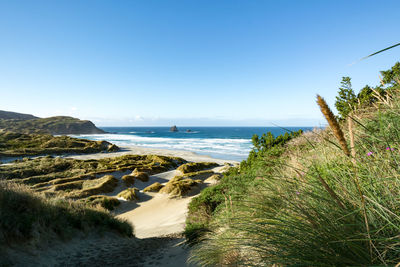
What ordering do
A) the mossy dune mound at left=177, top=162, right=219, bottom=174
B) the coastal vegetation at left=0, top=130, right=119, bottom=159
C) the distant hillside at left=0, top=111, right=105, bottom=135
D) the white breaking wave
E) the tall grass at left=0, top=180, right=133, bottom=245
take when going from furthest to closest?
the distant hillside at left=0, top=111, right=105, bottom=135 < the white breaking wave < the coastal vegetation at left=0, top=130, right=119, bottom=159 < the mossy dune mound at left=177, top=162, right=219, bottom=174 < the tall grass at left=0, top=180, right=133, bottom=245

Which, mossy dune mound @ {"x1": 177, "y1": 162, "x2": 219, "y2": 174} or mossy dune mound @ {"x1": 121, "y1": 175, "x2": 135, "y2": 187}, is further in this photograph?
mossy dune mound @ {"x1": 177, "y1": 162, "x2": 219, "y2": 174}

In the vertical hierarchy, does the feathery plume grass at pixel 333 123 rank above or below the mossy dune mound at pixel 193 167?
above

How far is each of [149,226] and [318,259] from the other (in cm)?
1140

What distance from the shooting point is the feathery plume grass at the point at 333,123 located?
3.43ft

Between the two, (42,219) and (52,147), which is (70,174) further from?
(52,147)

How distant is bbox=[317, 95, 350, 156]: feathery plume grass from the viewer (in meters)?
1.04

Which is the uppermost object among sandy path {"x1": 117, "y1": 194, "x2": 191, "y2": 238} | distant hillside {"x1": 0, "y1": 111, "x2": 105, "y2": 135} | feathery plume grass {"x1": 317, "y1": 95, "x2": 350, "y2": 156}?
distant hillside {"x1": 0, "y1": 111, "x2": 105, "y2": 135}

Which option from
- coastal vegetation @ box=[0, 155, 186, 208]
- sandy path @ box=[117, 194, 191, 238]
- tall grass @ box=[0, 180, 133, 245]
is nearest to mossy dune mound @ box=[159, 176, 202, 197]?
sandy path @ box=[117, 194, 191, 238]

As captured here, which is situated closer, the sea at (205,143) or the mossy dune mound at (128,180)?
the mossy dune mound at (128,180)

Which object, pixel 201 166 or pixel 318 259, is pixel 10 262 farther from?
pixel 201 166

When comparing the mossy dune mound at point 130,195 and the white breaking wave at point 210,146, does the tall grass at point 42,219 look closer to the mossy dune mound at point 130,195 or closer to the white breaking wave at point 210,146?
the mossy dune mound at point 130,195

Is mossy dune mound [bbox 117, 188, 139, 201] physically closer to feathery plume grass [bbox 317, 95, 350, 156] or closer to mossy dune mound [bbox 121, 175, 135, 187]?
mossy dune mound [bbox 121, 175, 135, 187]


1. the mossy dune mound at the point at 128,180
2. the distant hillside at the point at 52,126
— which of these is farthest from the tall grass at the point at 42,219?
the distant hillside at the point at 52,126

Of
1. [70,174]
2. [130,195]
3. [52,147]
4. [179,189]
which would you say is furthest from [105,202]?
[52,147]
